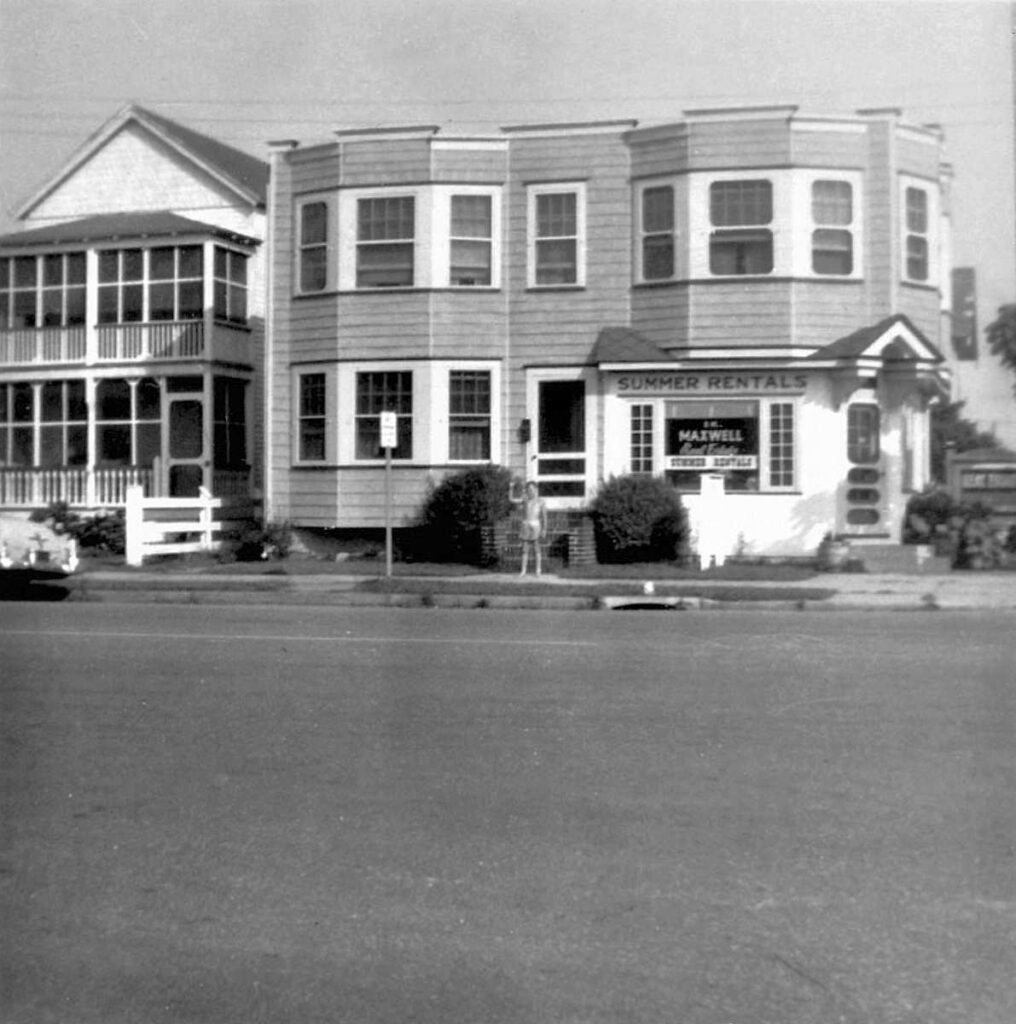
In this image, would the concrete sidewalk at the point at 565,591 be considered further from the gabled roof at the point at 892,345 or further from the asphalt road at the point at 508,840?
the asphalt road at the point at 508,840

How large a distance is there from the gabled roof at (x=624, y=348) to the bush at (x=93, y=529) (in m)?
8.49

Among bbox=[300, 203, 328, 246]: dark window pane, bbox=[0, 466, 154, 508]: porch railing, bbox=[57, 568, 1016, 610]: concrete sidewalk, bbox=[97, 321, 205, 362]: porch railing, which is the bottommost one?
bbox=[57, 568, 1016, 610]: concrete sidewalk

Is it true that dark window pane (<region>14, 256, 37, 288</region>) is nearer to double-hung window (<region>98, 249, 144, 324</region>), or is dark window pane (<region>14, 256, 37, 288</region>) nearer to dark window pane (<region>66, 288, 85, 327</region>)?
dark window pane (<region>66, 288, 85, 327</region>)

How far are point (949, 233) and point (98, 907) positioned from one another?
24.2 m

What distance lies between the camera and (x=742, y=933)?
5.90 metres

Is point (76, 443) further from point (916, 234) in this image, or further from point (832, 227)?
point (916, 234)

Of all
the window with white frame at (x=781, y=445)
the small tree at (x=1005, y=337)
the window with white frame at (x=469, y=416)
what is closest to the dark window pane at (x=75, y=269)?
the window with white frame at (x=469, y=416)

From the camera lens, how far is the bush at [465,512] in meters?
24.6

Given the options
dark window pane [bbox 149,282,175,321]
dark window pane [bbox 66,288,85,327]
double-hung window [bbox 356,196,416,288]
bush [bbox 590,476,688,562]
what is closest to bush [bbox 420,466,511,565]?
bush [bbox 590,476,688,562]

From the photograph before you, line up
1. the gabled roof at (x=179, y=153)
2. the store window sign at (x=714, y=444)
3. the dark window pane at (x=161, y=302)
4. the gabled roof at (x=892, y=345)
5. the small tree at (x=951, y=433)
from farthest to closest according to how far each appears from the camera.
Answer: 1. the gabled roof at (x=179, y=153)
2. the small tree at (x=951, y=433)
3. the dark window pane at (x=161, y=302)
4. the store window sign at (x=714, y=444)
5. the gabled roof at (x=892, y=345)

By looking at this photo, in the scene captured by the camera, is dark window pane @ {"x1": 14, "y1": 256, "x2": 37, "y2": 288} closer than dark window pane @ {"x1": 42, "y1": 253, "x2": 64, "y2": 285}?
No

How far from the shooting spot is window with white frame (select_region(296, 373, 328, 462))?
26.9 m

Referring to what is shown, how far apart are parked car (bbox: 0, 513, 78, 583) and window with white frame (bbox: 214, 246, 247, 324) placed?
18.8ft

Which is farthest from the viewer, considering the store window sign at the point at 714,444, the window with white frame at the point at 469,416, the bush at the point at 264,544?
the bush at the point at 264,544
